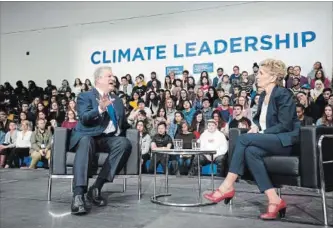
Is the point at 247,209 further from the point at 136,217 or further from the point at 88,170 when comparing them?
the point at 88,170

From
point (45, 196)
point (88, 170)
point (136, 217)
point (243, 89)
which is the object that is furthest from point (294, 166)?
point (243, 89)

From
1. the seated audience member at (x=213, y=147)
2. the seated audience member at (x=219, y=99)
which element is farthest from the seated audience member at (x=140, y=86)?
the seated audience member at (x=213, y=147)

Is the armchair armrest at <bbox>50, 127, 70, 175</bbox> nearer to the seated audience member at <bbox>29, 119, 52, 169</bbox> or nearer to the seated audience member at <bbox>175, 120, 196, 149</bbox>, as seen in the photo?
the seated audience member at <bbox>175, 120, 196, 149</bbox>

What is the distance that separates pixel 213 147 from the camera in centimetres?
462

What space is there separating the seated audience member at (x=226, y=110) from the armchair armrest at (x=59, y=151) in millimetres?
3448

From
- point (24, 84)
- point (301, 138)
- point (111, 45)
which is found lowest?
point (301, 138)

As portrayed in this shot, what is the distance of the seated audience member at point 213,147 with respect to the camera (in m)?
4.55

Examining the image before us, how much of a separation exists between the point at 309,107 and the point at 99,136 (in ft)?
12.8

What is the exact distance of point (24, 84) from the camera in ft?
32.3

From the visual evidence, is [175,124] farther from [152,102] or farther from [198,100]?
[152,102]

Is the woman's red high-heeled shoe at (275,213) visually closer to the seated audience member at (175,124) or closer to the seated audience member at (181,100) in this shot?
the seated audience member at (175,124)

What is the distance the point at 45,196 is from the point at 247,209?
5.42ft

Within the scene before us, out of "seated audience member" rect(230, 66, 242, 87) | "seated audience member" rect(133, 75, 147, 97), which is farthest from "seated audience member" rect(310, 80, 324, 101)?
"seated audience member" rect(133, 75, 147, 97)

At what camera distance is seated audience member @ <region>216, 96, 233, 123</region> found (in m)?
5.84
